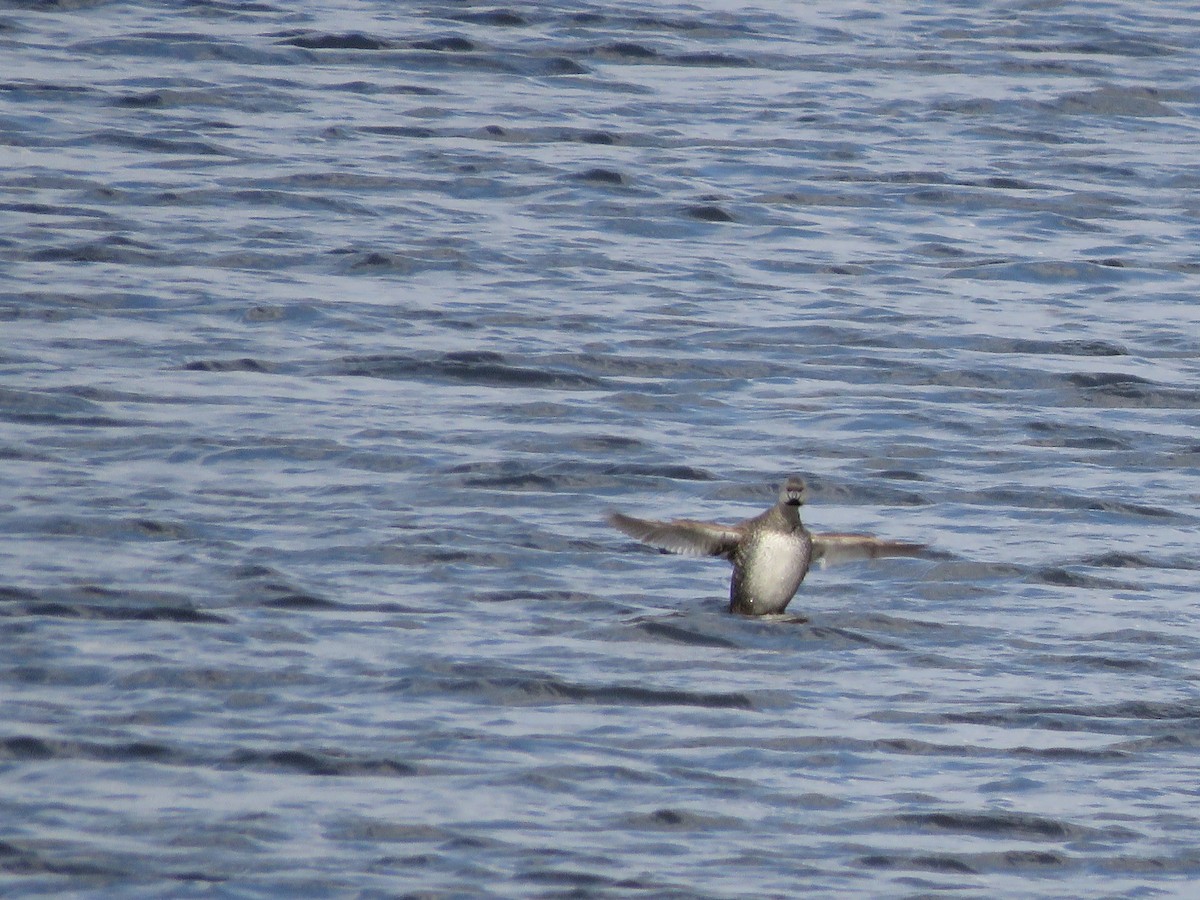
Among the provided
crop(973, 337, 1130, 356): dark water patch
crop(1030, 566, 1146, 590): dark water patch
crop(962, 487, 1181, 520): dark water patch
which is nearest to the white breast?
crop(1030, 566, 1146, 590): dark water patch

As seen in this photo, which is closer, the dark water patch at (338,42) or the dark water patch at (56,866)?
the dark water patch at (56,866)

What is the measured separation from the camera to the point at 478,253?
21.0 meters

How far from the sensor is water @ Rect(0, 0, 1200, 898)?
10641 mm

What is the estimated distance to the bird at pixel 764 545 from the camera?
42.3 ft

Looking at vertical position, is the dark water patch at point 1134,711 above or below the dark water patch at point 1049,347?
below

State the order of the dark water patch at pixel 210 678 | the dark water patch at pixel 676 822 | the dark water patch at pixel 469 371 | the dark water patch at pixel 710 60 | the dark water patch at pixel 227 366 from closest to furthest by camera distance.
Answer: the dark water patch at pixel 676 822
the dark water patch at pixel 210 678
the dark water patch at pixel 227 366
the dark water patch at pixel 469 371
the dark water patch at pixel 710 60

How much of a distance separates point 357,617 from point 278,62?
553 inches

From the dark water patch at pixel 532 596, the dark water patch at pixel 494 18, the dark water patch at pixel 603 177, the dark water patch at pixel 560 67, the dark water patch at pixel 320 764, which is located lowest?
the dark water patch at pixel 532 596

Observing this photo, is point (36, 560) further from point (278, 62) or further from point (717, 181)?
point (278, 62)

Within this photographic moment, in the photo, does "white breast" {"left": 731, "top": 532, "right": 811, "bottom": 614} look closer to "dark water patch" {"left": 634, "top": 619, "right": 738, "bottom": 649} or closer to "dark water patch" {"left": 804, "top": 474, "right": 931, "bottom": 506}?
"dark water patch" {"left": 634, "top": 619, "right": 738, "bottom": 649}

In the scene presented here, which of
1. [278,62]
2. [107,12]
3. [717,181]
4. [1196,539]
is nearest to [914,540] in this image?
[1196,539]

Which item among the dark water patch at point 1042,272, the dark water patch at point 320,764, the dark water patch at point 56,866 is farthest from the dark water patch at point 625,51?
the dark water patch at point 56,866

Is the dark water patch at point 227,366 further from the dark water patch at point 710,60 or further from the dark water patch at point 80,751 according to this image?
the dark water patch at point 710,60

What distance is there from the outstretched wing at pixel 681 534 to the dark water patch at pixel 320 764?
241 cm
